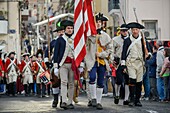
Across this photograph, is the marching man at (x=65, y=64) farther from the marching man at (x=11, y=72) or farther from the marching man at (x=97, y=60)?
the marching man at (x=11, y=72)

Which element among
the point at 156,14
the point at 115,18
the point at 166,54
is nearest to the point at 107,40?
the point at 166,54

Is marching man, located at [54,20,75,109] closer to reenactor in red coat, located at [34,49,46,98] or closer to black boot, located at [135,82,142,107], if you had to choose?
black boot, located at [135,82,142,107]

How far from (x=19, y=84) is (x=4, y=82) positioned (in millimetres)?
680

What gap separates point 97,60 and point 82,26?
843mm

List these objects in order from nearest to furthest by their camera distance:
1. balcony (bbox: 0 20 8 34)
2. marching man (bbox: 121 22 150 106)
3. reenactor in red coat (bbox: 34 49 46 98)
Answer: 1. marching man (bbox: 121 22 150 106)
2. reenactor in red coat (bbox: 34 49 46 98)
3. balcony (bbox: 0 20 8 34)

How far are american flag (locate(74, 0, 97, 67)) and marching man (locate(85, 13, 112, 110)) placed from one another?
243mm

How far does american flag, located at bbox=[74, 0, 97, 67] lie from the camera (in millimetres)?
11945

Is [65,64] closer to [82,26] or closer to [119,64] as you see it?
[82,26]

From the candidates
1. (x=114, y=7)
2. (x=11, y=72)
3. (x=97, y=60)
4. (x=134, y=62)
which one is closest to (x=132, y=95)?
(x=134, y=62)

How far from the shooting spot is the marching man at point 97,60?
1208 cm

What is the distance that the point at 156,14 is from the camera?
3094 cm

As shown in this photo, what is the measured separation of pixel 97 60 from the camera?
1232 cm

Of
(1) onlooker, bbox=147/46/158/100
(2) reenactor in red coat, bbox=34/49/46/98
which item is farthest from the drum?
(1) onlooker, bbox=147/46/158/100

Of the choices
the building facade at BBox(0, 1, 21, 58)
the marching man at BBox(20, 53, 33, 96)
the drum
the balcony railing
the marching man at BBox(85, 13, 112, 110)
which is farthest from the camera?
the building facade at BBox(0, 1, 21, 58)
